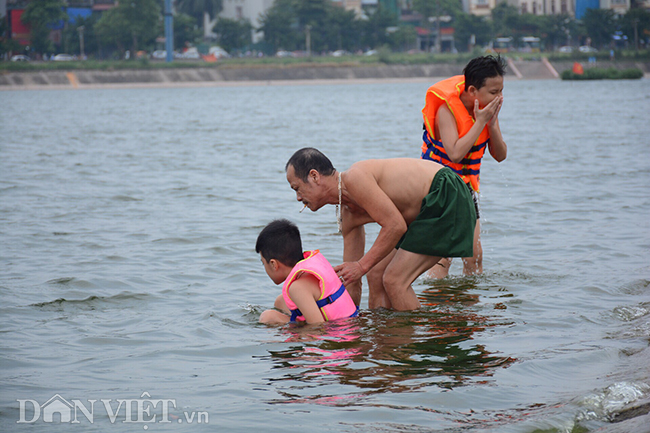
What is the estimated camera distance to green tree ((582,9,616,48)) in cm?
9194

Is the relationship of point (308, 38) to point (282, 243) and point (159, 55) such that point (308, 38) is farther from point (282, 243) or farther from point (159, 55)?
point (282, 243)

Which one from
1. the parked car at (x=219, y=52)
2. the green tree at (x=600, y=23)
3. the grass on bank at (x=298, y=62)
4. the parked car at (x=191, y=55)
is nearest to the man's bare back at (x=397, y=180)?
the grass on bank at (x=298, y=62)

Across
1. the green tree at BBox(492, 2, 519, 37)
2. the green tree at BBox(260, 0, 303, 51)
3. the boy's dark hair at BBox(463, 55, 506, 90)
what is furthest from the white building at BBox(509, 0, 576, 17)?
the boy's dark hair at BBox(463, 55, 506, 90)

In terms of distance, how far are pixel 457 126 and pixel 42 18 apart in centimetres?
9303

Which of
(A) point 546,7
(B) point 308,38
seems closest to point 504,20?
(A) point 546,7

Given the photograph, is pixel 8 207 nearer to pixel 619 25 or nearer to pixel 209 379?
pixel 209 379

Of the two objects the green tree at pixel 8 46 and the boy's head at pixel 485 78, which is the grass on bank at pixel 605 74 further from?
the boy's head at pixel 485 78

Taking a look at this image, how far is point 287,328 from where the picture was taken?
202 inches

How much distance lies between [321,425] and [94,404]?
48.4 inches

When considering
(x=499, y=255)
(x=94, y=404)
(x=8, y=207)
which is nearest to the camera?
(x=94, y=404)

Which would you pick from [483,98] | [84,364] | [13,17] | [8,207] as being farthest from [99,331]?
[13,17]

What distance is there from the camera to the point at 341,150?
19031 millimetres

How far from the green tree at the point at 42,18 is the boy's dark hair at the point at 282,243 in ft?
300

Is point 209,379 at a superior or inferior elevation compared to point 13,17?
inferior
